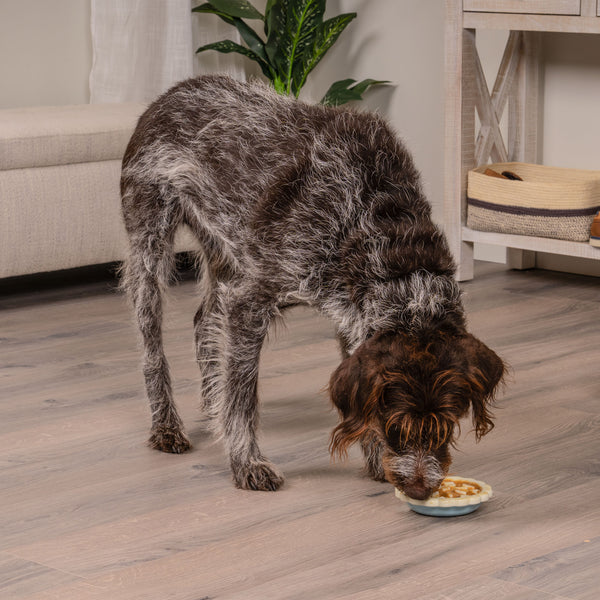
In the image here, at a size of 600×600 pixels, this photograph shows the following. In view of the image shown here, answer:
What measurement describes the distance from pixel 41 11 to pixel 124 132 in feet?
3.43

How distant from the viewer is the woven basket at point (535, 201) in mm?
3863

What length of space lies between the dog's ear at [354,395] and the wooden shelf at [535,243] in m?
2.09

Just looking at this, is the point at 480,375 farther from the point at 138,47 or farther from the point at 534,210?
the point at 138,47

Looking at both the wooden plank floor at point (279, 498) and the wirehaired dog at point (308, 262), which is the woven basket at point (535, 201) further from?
the wirehaired dog at point (308, 262)

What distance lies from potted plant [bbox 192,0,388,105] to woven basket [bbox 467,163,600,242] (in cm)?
86

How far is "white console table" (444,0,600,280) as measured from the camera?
398 cm

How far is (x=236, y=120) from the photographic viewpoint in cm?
242

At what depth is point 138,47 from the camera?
16.2 feet

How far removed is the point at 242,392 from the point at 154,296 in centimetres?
42

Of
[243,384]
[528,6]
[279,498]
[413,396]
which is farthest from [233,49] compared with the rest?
[413,396]

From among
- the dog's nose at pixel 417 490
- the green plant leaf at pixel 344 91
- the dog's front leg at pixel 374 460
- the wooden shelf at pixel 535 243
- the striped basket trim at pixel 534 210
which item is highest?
the green plant leaf at pixel 344 91

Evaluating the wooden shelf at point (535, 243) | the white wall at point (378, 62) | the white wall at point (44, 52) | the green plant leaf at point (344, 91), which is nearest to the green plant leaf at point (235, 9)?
the green plant leaf at point (344, 91)

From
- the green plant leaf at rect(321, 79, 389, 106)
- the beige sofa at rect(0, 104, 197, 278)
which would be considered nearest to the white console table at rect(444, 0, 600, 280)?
the green plant leaf at rect(321, 79, 389, 106)

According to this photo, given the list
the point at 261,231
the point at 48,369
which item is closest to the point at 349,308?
the point at 261,231
